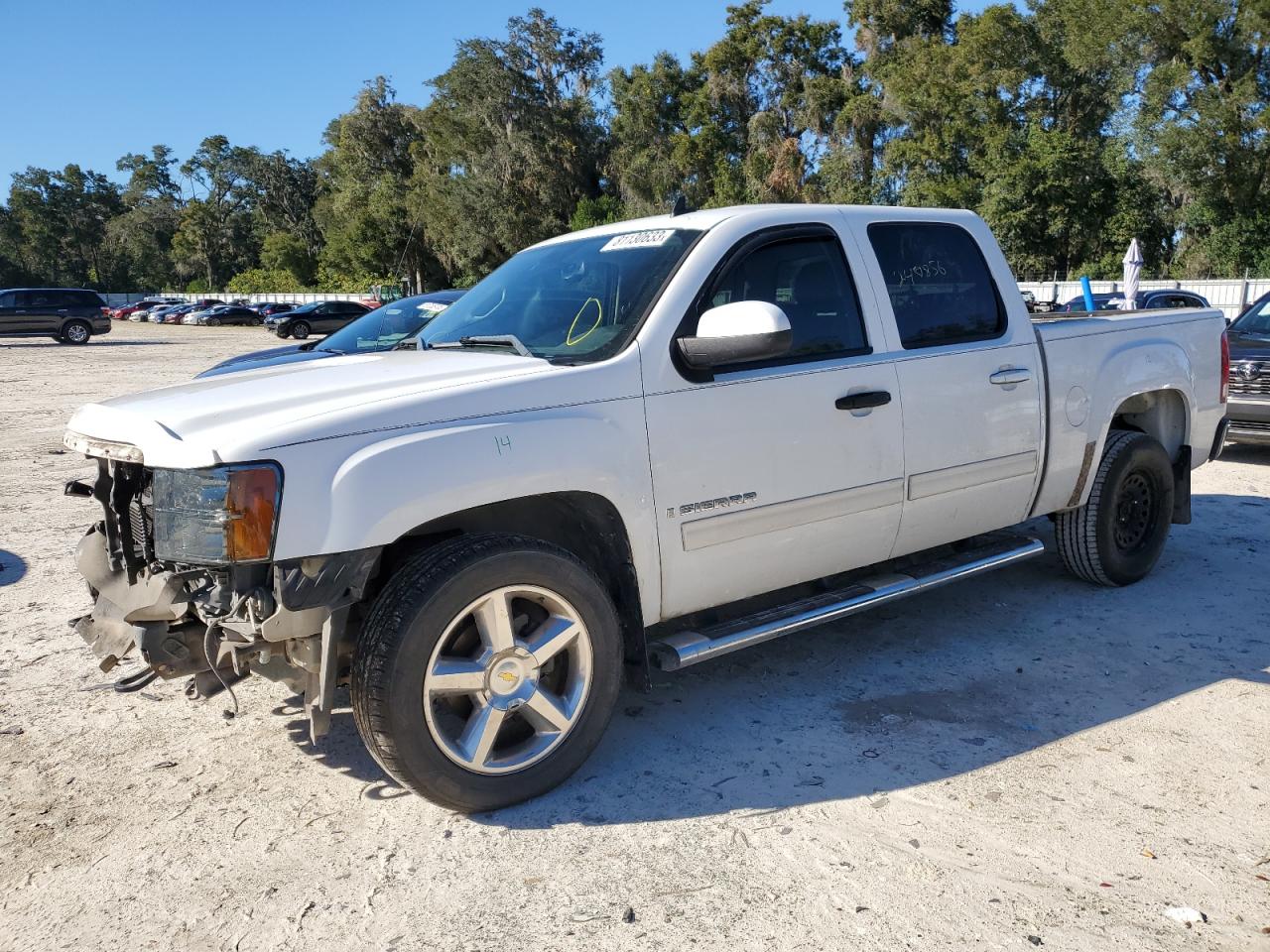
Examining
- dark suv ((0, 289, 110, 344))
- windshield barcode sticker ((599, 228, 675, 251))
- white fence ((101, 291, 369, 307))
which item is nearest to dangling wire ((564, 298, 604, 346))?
windshield barcode sticker ((599, 228, 675, 251))

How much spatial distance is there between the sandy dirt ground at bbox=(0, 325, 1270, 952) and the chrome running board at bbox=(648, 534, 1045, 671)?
38 centimetres

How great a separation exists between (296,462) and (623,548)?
1147 millimetres

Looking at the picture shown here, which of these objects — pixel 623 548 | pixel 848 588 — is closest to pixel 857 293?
pixel 848 588

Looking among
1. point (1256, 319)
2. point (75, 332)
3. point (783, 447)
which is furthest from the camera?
point (75, 332)

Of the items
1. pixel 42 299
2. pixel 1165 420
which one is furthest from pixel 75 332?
pixel 1165 420

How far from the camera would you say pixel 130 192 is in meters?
119

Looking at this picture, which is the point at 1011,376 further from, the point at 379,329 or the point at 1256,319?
the point at 1256,319

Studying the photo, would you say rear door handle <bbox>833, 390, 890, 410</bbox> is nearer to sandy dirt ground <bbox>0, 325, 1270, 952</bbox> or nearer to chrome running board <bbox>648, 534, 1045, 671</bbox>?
chrome running board <bbox>648, 534, 1045, 671</bbox>

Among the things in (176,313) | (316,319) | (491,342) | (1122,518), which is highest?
(176,313)

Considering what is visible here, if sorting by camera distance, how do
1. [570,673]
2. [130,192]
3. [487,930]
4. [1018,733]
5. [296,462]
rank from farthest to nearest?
[130,192] < [1018,733] < [570,673] < [296,462] < [487,930]

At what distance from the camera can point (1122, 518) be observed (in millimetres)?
5434

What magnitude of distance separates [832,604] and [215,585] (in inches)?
90.1

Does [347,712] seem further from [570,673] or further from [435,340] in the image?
[435,340]

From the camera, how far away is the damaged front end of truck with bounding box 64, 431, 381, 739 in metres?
2.84
